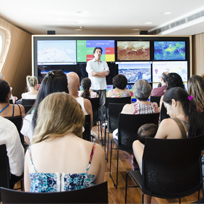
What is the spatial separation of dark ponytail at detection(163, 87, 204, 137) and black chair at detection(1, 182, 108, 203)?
3.76 ft

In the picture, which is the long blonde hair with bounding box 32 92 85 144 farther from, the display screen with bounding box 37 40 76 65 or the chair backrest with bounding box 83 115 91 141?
the display screen with bounding box 37 40 76 65

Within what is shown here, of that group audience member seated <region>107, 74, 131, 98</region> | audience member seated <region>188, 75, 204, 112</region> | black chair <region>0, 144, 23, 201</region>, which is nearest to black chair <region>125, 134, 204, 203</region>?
black chair <region>0, 144, 23, 201</region>

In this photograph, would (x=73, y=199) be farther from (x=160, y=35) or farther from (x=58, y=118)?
(x=160, y=35)

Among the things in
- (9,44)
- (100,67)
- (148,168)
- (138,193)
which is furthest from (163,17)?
(148,168)

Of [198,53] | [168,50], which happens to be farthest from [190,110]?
[198,53]

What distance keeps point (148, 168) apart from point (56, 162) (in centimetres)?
77

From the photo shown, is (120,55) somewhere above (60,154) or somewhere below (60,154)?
above

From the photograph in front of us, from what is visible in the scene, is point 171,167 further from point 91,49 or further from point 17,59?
point 17,59

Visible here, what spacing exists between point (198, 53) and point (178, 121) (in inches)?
282

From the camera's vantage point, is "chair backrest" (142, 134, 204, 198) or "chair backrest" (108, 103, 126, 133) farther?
"chair backrest" (108, 103, 126, 133)

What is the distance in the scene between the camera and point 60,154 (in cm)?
122

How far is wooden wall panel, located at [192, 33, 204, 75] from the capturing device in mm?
8102

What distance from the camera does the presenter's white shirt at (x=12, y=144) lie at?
1783 mm

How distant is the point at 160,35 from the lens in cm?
786
